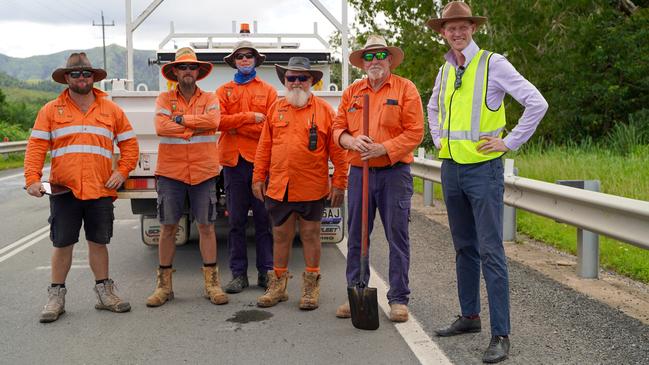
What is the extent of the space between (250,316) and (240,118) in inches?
67.2

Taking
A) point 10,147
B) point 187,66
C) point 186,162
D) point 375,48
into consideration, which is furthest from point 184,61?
point 10,147

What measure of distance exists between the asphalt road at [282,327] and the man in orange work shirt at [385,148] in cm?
37

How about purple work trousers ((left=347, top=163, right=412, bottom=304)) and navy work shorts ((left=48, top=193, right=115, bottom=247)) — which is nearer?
purple work trousers ((left=347, top=163, right=412, bottom=304))

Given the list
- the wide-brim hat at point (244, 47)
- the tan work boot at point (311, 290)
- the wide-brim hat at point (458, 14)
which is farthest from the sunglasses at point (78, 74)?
the wide-brim hat at point (458, 14)

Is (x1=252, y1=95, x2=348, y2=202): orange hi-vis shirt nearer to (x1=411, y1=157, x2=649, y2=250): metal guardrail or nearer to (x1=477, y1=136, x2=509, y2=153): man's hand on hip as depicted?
(x1=477, y1=136, x2=509, y2=153): man's hand on hip

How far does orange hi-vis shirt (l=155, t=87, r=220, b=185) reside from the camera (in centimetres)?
622

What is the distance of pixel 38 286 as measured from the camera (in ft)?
22.5

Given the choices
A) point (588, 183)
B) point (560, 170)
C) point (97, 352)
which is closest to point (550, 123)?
point (560, 170)

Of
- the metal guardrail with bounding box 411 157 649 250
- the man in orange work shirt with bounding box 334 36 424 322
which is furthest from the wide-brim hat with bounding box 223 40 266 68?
the metal guardrail with bounding box 411 157 649 250

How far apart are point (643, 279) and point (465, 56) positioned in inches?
119

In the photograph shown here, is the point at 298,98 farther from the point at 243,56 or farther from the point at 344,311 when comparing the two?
the point at 344,311

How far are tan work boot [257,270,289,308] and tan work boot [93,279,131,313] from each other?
3.41 feet

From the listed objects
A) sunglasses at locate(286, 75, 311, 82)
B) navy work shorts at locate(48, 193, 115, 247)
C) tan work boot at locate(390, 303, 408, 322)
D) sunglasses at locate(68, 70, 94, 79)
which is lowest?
tan work boot at locate(390, 303, 408, 322)

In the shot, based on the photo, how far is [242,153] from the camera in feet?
21.7
